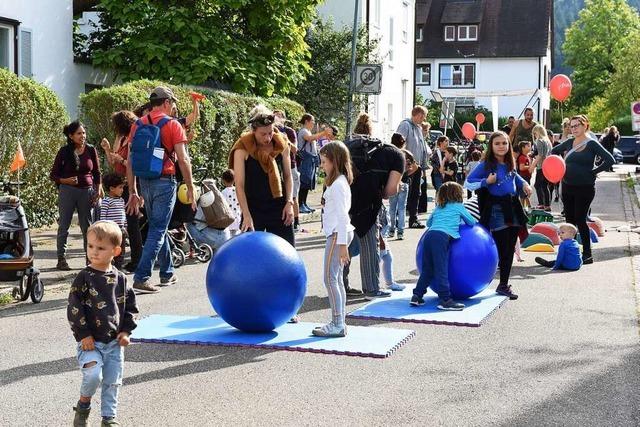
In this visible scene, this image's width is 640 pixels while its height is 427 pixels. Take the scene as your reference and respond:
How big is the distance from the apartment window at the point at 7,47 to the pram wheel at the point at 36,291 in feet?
37.5

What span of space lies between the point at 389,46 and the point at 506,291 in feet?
110

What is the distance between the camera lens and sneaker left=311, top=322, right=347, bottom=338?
826 cm

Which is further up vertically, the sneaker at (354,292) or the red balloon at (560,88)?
the red balloon at (560,88)

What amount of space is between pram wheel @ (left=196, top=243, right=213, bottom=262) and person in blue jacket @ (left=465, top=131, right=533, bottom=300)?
3958mm

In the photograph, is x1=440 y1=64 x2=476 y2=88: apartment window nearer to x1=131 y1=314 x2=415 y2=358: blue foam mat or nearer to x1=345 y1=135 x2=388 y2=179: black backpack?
x1=345 y1=135 x2=388 y2=179: black backpack

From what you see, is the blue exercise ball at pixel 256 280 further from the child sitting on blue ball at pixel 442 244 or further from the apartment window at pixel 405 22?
the apartment window at pixel 405 22

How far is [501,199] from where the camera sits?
10.8 metres

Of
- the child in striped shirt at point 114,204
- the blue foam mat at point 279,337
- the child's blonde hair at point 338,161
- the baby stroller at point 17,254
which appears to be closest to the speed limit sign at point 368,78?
the child in striped shirt at point 114,204

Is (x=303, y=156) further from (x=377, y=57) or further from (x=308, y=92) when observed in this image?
(x=377, y=57)

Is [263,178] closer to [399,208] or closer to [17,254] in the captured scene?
[17,254]

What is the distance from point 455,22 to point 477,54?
11.8 ft

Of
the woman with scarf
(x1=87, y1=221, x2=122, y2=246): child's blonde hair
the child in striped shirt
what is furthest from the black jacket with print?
the child in striped shirt

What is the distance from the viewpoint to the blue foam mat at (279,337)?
7853 millimetres

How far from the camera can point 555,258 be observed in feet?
46.0
